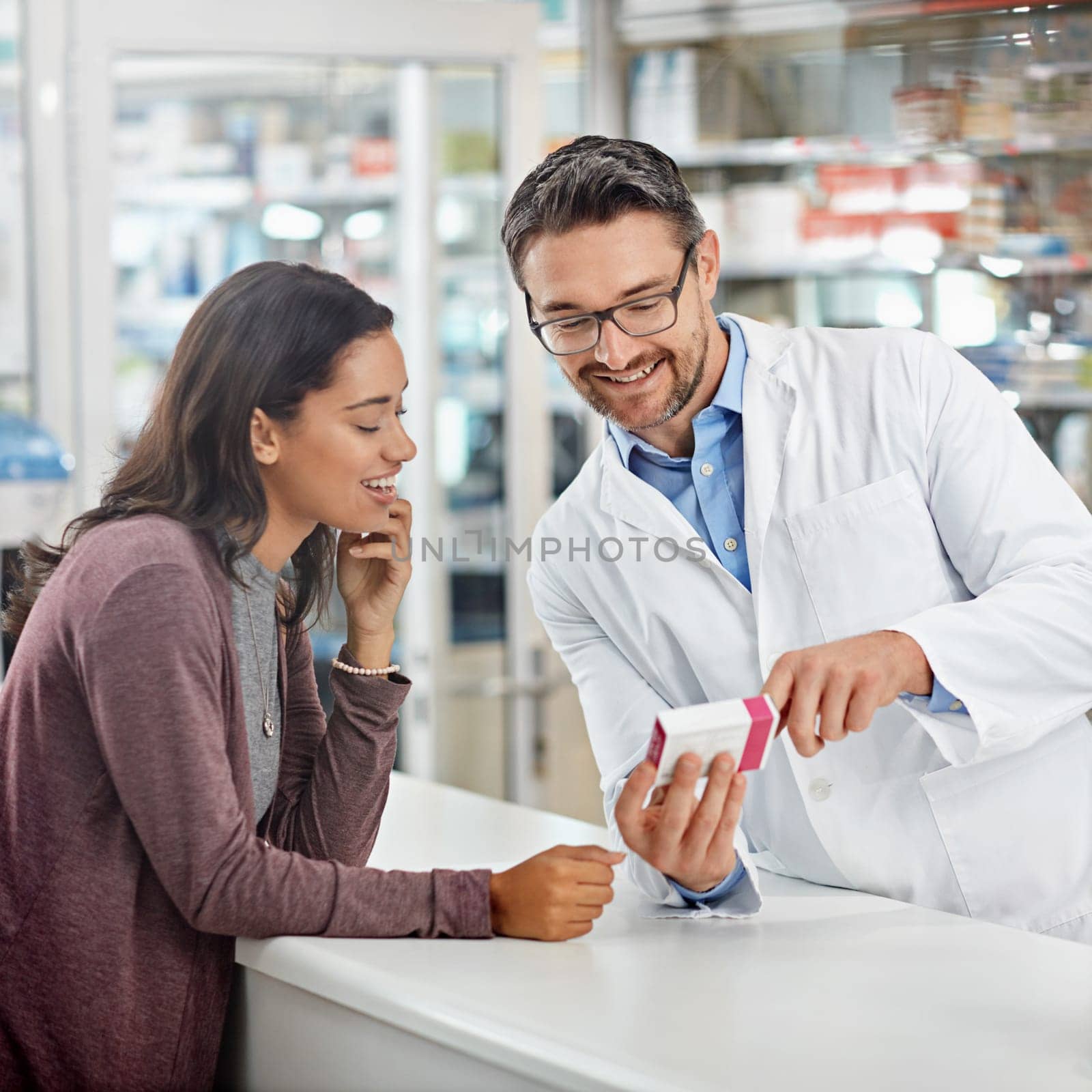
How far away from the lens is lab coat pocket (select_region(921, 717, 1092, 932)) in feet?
5.04

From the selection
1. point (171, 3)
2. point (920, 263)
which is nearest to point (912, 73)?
point (920, 263)

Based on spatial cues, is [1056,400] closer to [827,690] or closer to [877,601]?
[877,601]

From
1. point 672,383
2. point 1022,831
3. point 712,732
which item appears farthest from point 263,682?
point 1022,831

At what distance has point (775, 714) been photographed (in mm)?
1146

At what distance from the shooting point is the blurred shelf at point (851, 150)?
3061 millimetres

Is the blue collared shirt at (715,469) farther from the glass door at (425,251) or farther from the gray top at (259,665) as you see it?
the glass door at (425,251)

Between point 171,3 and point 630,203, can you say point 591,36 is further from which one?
point 630,203

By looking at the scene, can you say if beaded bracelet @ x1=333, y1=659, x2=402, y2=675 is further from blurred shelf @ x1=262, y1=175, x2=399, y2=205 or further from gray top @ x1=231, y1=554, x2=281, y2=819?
blurred shelf @ x1=262, y1=175, x2=399, y2=205

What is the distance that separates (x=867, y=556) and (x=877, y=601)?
0.06 m

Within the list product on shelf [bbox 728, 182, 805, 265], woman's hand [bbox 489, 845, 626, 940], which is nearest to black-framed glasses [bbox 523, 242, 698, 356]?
woman's hand [bbox 489, 845, 626, 940]

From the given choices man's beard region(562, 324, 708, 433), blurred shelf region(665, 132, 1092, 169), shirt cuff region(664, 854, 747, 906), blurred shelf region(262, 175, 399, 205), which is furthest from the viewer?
blurred shelf region(262, 175, 399, 205)

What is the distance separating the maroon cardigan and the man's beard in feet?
1.80

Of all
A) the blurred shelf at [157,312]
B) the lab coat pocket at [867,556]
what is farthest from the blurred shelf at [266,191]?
the lab coat pocket at [867,556]

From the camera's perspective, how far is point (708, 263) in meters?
1.71
